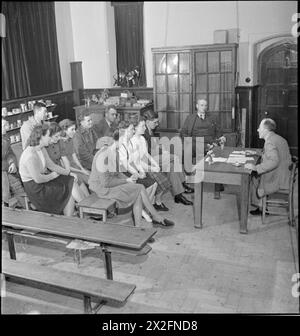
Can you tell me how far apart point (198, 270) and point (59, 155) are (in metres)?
1.53

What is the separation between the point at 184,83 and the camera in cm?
468

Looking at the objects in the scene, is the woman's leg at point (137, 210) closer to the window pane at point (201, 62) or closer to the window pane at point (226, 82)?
the window pane at point (226, 82)

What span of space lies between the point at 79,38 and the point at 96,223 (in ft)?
4.15

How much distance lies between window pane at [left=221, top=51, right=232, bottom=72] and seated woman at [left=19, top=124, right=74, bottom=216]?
7.15 feet

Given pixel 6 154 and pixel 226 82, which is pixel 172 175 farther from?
pixel 6 154

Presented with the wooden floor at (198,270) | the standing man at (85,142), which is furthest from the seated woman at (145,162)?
the standing man at (85,142)

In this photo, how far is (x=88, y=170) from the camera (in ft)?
12.6

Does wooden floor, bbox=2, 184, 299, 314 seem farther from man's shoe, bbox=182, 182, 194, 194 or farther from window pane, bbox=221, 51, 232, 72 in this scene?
window pane, bbox=221, 51, 232, 72

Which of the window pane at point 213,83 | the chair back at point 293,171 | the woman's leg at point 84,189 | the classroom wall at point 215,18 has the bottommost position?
the woman's leg at point 84,189

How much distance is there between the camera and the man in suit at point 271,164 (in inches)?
134

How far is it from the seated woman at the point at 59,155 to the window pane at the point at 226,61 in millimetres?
2054

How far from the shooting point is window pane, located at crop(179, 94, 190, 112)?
4672 mm

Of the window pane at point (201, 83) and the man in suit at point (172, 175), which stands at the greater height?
the window pane at point (201, 83)

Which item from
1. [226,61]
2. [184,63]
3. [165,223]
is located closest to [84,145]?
[165,223]
